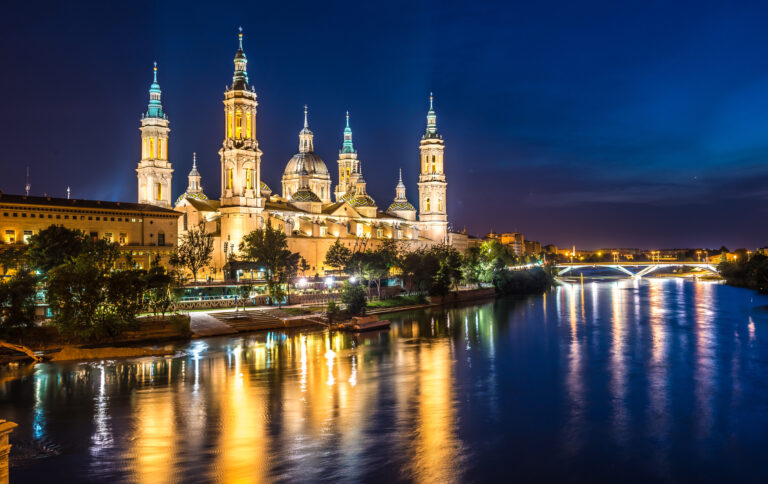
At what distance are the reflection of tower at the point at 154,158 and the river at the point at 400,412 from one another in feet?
116

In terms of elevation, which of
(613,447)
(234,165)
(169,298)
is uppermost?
(234,165)

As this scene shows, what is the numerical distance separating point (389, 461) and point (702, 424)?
10.7m

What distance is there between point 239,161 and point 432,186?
1598 inches

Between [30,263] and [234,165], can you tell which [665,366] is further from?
[234,165]

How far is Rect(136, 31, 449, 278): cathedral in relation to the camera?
62.1 meters

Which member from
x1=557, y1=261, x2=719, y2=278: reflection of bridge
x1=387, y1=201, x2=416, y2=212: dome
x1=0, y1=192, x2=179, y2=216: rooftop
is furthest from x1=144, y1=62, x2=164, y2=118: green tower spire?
x1=557, y1=261, x2=719, y2=278: reflection of bridge

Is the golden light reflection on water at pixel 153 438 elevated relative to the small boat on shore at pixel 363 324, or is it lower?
lower

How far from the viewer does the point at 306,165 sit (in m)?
86.6

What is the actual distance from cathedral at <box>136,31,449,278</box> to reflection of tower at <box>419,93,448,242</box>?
0.49 ft

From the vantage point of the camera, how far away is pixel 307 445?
58.0 ft

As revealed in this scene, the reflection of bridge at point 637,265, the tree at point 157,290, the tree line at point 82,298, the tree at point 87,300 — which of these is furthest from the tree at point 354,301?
the reflection of bridge at point 637,265

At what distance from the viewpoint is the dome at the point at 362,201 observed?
87.0 metres

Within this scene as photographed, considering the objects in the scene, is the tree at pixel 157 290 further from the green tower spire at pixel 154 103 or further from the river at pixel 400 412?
the green tower spire at pixel 154 103

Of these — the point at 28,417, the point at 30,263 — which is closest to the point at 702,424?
the point at 28,417
